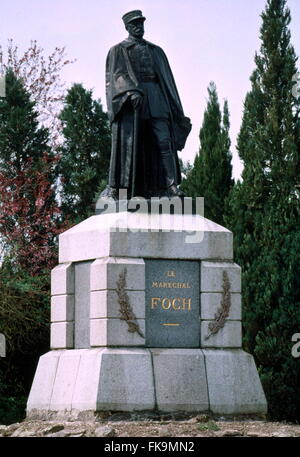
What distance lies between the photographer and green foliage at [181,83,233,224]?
22.2 meters

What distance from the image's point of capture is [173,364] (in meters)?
13.5

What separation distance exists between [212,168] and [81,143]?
4749 millimetres

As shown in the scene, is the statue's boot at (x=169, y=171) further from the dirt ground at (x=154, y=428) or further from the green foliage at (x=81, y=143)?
the green foliage at (x=81, y=143)

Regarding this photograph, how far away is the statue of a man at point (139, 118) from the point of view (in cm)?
1466

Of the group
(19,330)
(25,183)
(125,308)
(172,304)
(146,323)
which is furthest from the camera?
(25,183)

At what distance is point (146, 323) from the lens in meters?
13.7

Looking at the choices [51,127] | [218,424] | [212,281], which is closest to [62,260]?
[212,281]

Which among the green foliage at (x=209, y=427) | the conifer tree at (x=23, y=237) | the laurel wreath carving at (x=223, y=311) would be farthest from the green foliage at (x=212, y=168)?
the green foliage at (x=209, y=427)

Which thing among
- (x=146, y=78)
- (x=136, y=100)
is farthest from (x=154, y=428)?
(x=146, y=78)

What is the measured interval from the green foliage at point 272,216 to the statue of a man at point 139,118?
17.0ft

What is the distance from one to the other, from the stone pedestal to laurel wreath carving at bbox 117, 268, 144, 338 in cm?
1

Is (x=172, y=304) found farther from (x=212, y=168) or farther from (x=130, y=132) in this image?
(x=212, y=168)

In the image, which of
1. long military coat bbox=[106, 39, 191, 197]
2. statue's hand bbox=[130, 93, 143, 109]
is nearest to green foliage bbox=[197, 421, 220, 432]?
long military coat bbox=[106, 39, 191, 197]

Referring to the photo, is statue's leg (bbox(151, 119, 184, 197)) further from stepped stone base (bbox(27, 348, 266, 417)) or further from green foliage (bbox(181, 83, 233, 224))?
green foliage (bbox(181, 83, 233, 224))
